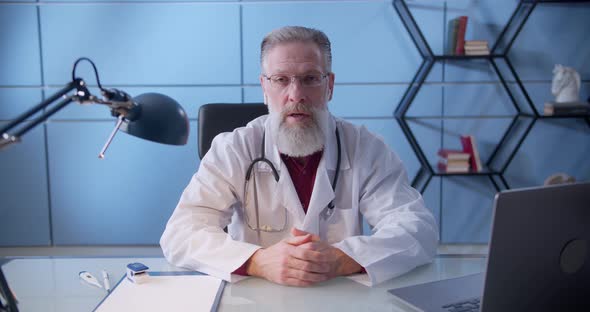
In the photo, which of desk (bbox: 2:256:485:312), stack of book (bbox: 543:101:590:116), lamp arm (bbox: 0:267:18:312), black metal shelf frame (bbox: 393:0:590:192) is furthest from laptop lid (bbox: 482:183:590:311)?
stack of book (bbox: 543:101:590:116)

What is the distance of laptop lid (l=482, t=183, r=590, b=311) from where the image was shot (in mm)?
740

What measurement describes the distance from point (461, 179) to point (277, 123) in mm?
2081

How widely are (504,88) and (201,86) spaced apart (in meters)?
2.03

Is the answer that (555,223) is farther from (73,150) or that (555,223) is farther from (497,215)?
(73,150)

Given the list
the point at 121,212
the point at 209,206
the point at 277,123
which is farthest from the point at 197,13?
the point at 209,206

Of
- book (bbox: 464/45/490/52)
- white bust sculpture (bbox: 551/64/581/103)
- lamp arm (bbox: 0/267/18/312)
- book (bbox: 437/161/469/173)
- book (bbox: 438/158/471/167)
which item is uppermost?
book (bbox: 464/45/490/52)

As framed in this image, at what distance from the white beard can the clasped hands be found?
46 centimetres

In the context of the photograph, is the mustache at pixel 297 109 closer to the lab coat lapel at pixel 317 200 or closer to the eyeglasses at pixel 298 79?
the eyeglasses at pixel 298 79

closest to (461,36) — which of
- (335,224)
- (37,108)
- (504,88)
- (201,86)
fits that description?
(504,88)

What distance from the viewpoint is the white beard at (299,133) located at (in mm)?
1621

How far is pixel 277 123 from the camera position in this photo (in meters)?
1.65

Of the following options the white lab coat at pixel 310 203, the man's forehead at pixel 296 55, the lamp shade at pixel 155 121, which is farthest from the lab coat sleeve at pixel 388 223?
the lamp shade at pixel 155 121

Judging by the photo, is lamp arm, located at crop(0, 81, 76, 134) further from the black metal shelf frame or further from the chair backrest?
the black metal shelf frame

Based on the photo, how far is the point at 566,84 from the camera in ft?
10.0
